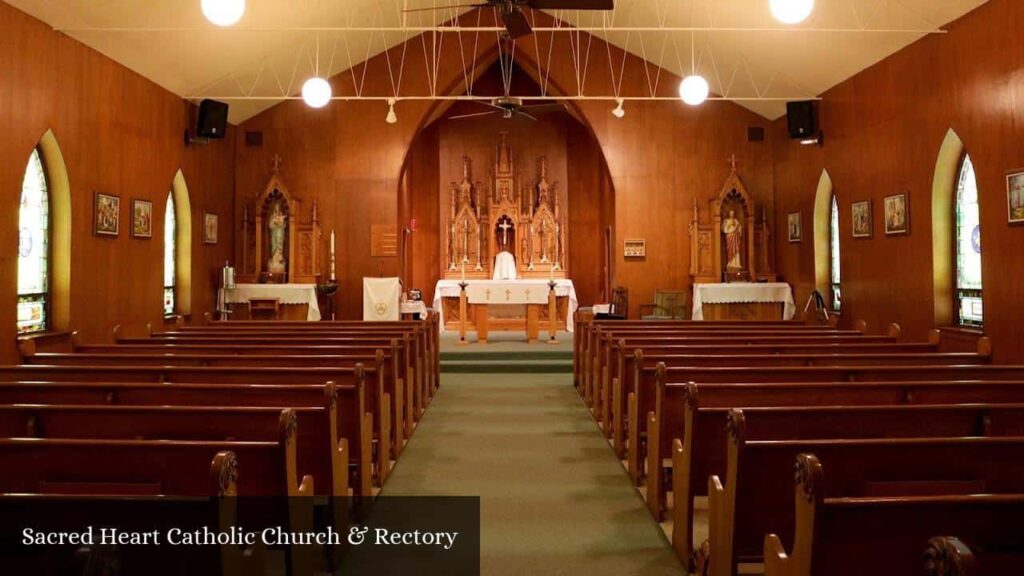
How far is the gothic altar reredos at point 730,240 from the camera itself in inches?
477

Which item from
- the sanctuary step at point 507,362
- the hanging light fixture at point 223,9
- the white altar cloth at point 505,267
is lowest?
the sanctuary step at point 507,362

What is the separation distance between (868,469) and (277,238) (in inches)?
438

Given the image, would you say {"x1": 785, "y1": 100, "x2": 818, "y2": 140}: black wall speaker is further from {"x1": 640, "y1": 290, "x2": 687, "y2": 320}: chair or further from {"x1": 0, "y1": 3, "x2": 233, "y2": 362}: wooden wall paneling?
{"x1": 0, "y1": 3, "x2": 233, "y2": 362}: wooden wall paneling

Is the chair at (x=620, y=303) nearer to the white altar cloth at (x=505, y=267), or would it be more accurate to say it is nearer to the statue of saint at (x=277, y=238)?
the white altar cloth at (x=505, y=267)

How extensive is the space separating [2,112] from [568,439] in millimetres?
5813

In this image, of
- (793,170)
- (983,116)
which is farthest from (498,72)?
(983,116)

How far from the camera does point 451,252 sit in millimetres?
14836

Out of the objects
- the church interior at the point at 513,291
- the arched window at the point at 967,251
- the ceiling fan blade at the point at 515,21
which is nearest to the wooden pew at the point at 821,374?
the church interior at the point at 513,291

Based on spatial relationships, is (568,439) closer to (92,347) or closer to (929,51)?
(92,347)

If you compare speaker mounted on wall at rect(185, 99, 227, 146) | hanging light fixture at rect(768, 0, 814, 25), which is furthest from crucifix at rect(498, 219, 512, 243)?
hanging light fixture at rect(768, 0, 814, 25)

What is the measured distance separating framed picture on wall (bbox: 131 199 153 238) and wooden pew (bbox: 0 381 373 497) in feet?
19.0

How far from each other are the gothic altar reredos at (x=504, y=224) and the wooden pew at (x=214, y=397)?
10461 mm

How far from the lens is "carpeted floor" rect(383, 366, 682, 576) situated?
340cm

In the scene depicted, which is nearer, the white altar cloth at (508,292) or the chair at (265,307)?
the white altar cloth at (508,292)
